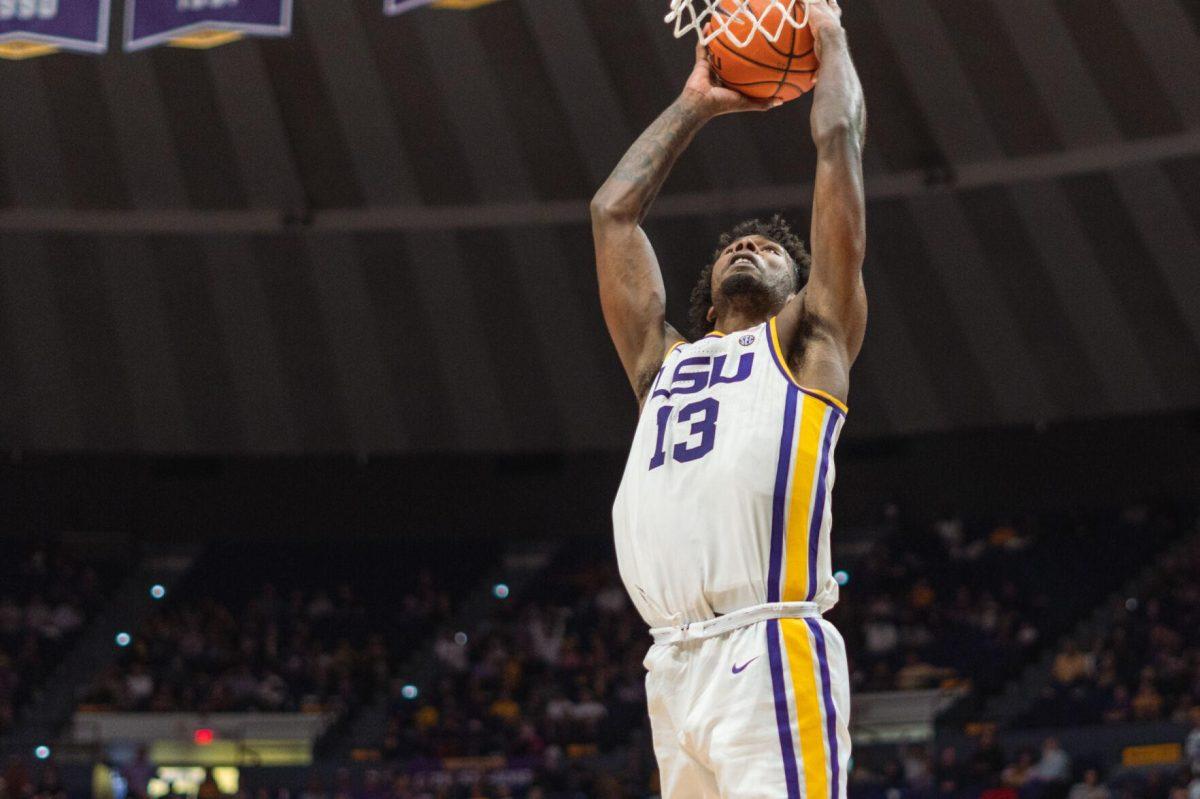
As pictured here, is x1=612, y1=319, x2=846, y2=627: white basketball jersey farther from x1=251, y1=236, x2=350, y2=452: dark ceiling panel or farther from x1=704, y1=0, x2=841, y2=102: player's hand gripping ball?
x1=251, y1=236, x2=350, y2=452: dark ceiling panel

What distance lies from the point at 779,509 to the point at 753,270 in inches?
29.2

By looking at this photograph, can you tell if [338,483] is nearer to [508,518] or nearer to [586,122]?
[508,518]

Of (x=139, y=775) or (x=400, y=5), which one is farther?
(x=139, y=775)

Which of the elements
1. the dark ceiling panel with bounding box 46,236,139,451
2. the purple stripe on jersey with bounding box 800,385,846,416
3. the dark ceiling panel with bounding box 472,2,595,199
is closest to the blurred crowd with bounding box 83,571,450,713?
the dark ceiling panel with bounding box 46,236,139,451

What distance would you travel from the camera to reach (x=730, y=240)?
444 cm

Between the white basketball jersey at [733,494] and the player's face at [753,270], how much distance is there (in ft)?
0.68

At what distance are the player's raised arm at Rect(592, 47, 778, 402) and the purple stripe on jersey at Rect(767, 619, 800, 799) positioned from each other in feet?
2.86

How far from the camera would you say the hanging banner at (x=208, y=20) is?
37.6ft

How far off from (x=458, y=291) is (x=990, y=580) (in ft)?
25.9

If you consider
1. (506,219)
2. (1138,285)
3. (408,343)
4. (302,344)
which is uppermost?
(506,219)

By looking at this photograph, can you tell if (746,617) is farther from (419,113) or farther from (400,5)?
(419,113)

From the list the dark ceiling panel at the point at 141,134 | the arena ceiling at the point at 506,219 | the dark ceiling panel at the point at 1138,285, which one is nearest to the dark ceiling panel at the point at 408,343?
the arena ceiling at the point at 506,219

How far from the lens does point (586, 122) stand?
18969 millimetres

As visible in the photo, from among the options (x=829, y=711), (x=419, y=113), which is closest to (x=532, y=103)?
(x=419, y=113)
